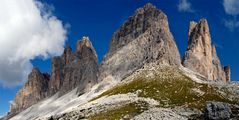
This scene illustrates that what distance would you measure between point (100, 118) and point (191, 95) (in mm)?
45075

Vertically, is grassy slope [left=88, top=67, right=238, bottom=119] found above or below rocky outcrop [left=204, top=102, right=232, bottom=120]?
above

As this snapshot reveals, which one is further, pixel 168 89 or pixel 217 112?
pixel 168 89

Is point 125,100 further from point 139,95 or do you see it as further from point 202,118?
point 202,118

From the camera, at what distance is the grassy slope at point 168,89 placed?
147 meters

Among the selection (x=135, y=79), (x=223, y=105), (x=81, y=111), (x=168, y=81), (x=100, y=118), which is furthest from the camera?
(x=135, y=79)

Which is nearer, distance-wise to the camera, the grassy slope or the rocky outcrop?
the rocky outcrop

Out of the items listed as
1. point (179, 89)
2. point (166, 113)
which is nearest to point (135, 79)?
point (179, 89)

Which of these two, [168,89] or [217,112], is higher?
[168,89]

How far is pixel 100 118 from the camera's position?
122 m

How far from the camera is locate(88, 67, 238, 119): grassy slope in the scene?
481 ft

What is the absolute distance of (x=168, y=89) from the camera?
536 ft

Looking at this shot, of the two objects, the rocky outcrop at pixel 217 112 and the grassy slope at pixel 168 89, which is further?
the grassy slope at pixel 168 89

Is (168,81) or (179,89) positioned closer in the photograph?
(179,89)

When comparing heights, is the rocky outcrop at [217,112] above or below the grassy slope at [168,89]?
below
